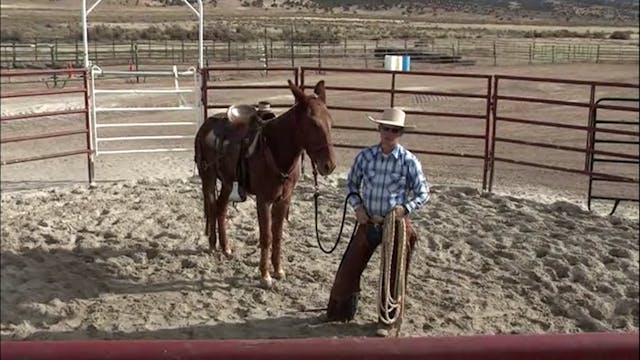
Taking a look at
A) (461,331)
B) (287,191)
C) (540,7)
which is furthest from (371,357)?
(287,191)

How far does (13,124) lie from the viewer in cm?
1361

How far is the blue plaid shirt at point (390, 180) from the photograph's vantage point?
401 cm

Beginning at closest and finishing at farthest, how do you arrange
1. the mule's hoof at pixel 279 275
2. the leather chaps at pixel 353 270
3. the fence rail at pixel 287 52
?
the leather chaps at pixel 353 270
the mule's hoof at pixel 279 275
the fence rail at pixel 287 52

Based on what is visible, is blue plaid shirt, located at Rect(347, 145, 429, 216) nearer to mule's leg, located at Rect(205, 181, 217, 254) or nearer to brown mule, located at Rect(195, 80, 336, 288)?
brown mule, located at Rect(195, 80, 336, 288)

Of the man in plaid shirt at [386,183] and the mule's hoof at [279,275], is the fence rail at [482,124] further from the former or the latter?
the mule's hoof at [279,275]

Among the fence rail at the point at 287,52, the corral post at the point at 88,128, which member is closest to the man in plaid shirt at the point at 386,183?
the corral post at the point at 88,128

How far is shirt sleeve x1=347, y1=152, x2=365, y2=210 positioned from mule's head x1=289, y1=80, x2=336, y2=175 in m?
0.16

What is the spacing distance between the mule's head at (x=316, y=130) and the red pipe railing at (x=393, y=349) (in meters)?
2.88

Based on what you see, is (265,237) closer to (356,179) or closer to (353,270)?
(353,270)

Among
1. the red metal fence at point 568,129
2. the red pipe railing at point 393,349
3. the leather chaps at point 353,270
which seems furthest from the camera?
the red metal fence at point 568,129

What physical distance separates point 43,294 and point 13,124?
32.4ft

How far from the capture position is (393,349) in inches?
53.8

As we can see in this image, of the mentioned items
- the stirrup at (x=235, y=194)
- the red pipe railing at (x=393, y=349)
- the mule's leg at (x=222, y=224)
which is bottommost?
the mule's leg at (x=222, y=224)

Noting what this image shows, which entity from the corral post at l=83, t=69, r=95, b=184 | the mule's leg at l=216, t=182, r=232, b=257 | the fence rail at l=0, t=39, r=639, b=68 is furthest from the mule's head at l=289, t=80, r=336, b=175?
the fence rail at l=0, t=39, r=639, b=68
